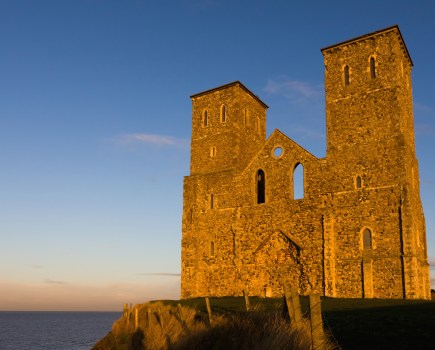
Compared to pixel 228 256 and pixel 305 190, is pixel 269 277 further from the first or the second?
pixel 305 190

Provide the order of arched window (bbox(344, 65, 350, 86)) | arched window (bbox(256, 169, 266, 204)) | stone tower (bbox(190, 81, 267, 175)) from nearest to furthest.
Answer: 1. arched window (bbox(344, 65, 350, 86))
2. arched window (bbox(256, 169, 266, 204))
3. stone tower (bbox(190, 81, 267, 175))

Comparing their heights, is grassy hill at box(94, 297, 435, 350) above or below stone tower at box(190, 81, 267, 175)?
below

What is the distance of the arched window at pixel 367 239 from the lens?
2994 centimetres

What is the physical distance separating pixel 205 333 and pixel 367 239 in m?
19.1

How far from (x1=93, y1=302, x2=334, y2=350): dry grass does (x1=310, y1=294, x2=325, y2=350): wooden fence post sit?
0.25m

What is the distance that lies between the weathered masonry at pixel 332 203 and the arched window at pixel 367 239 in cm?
6

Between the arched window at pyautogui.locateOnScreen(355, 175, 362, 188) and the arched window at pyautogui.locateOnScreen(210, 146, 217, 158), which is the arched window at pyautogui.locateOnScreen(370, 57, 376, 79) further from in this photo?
the arched window at pyautogui.locateOnScreen(210, 146, 217, 158)

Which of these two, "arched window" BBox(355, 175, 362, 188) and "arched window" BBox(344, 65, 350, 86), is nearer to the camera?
"arched window" BBox(355, 175, 362, 188)

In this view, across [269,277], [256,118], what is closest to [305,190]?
[269,277]

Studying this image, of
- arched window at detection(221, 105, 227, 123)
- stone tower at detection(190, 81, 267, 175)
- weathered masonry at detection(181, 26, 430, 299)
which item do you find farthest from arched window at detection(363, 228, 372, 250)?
A: arched window at detection(221, 105, 227, 123)

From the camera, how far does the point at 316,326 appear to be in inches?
362

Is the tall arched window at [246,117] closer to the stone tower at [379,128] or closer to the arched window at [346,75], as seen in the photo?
Answer: the stone tower at [379,128]

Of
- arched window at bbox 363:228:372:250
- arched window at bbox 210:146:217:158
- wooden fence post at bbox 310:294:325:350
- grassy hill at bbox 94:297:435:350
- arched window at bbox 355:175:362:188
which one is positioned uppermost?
arched window at bbox 210:146:217:158

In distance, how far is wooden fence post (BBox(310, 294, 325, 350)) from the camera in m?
9.12
